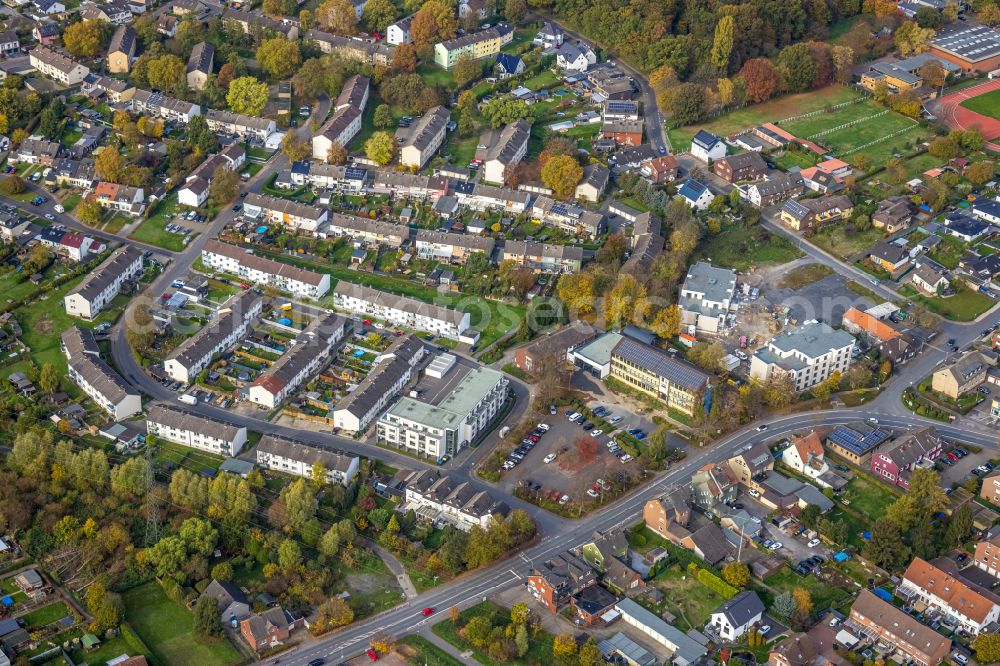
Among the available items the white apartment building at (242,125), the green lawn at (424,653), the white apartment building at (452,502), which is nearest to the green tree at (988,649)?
the white apartment building at (452,502)

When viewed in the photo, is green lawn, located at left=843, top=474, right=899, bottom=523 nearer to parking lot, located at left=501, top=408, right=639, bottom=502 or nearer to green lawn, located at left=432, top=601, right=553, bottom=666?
parking lot, located at left=501, top=408, right=639, bottom=502

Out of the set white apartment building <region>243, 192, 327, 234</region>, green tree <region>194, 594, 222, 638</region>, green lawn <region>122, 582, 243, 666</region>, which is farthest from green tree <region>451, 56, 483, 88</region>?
green tree <region>194, 594, 222, 638</region>

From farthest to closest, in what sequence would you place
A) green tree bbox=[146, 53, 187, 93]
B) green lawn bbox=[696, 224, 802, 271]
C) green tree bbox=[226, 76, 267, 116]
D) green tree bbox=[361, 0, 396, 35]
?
1. green tree bbox=[361, 0, 396, 35]
2. green tree bbox=[146, 53, 187, 93]
3. green tree bbox=[226, 76, 267, 116]
4. green lawn bbox=[696, 224, 802, 271]

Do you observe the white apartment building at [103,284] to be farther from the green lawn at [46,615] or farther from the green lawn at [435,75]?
the green lawn at [435,75]

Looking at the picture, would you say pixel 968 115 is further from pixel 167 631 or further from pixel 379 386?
pixel 167 631

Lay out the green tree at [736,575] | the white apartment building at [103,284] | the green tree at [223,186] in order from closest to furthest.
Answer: the green tree at [736,575]
the white apartment building at [103,284]
the green tree at [223,186]

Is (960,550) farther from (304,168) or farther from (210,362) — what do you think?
(304,168)

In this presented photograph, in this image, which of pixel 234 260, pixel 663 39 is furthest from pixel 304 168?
pixel 663 39
